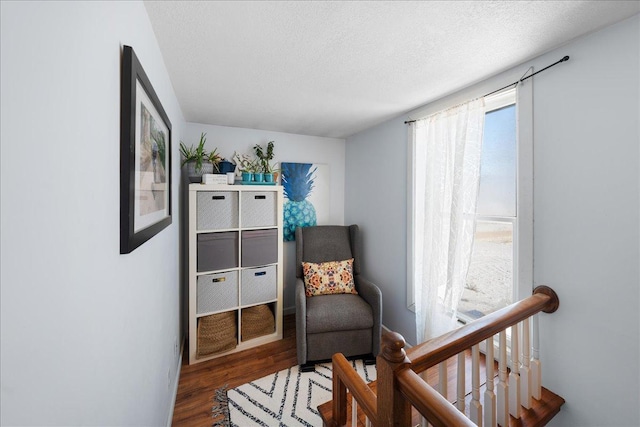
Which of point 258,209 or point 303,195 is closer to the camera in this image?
point 258,209

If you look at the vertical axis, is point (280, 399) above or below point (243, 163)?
below

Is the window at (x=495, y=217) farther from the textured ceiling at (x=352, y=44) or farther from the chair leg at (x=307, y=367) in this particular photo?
the chair leg at (x=307, y=367)

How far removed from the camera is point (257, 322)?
2604 millimetres

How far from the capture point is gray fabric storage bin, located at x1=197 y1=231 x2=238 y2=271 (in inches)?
93.0

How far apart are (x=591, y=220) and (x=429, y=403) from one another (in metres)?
1.32

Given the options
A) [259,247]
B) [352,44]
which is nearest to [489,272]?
[352,44]

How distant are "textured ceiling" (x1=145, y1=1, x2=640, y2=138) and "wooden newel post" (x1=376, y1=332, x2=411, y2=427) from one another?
138 cm

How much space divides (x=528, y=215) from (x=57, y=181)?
6.87 ft

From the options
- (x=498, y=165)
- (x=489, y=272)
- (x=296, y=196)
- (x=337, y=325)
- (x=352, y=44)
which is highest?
(x=352, y=44)

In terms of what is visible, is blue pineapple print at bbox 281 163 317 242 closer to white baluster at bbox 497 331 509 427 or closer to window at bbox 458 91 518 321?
window at bbox 458 91 518 321

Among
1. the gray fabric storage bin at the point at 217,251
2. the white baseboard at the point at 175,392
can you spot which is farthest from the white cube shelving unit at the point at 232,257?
the white baseboard at the point at 175,392

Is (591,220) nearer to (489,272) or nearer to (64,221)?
(489,272)

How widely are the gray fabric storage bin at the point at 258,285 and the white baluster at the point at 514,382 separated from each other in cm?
202

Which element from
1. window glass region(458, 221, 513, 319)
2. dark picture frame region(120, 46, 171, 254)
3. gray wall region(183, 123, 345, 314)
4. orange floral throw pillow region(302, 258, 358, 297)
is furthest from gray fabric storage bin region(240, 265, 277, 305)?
window glass region(458, 221, 513, 319)
